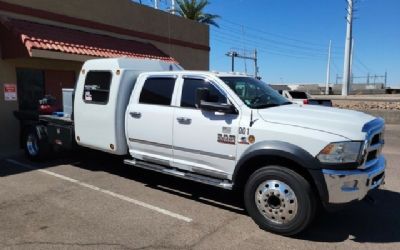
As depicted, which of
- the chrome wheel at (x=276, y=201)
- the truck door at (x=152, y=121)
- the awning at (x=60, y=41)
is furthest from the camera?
the awning at (x=60, y=41)

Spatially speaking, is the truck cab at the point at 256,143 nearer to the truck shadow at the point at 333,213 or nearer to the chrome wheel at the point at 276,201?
the chrome wheel at the point at 276,201

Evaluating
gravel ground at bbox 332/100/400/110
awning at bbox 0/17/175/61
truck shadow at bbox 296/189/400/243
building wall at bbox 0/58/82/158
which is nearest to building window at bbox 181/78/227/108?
truck shadow at bbox 296/189/400/243

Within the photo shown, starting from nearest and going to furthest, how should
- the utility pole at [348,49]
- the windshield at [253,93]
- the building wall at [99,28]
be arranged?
the windshield at [253,93]
the building wall at [99,28]
the utility pole at [348,49]

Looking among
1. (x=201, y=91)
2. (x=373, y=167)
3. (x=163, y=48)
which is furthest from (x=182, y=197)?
(x=163, y=48)

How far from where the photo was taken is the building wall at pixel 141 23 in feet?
42.0

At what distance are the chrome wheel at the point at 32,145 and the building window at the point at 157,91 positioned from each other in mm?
3694

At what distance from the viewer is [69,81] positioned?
520 inches

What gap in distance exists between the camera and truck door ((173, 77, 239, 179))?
17.9ft

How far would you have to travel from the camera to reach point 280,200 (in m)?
4.88

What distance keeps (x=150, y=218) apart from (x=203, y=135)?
4.58 ft

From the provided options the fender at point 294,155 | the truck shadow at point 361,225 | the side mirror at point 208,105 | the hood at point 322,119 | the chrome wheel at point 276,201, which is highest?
the side mirror at point 208,105

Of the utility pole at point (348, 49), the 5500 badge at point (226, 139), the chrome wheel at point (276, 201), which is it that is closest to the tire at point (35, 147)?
the 5500 badge at point (226, 139)

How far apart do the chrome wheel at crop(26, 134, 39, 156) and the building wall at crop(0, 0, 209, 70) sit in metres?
4.42

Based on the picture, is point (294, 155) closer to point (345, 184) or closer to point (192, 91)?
point (345, 184)
